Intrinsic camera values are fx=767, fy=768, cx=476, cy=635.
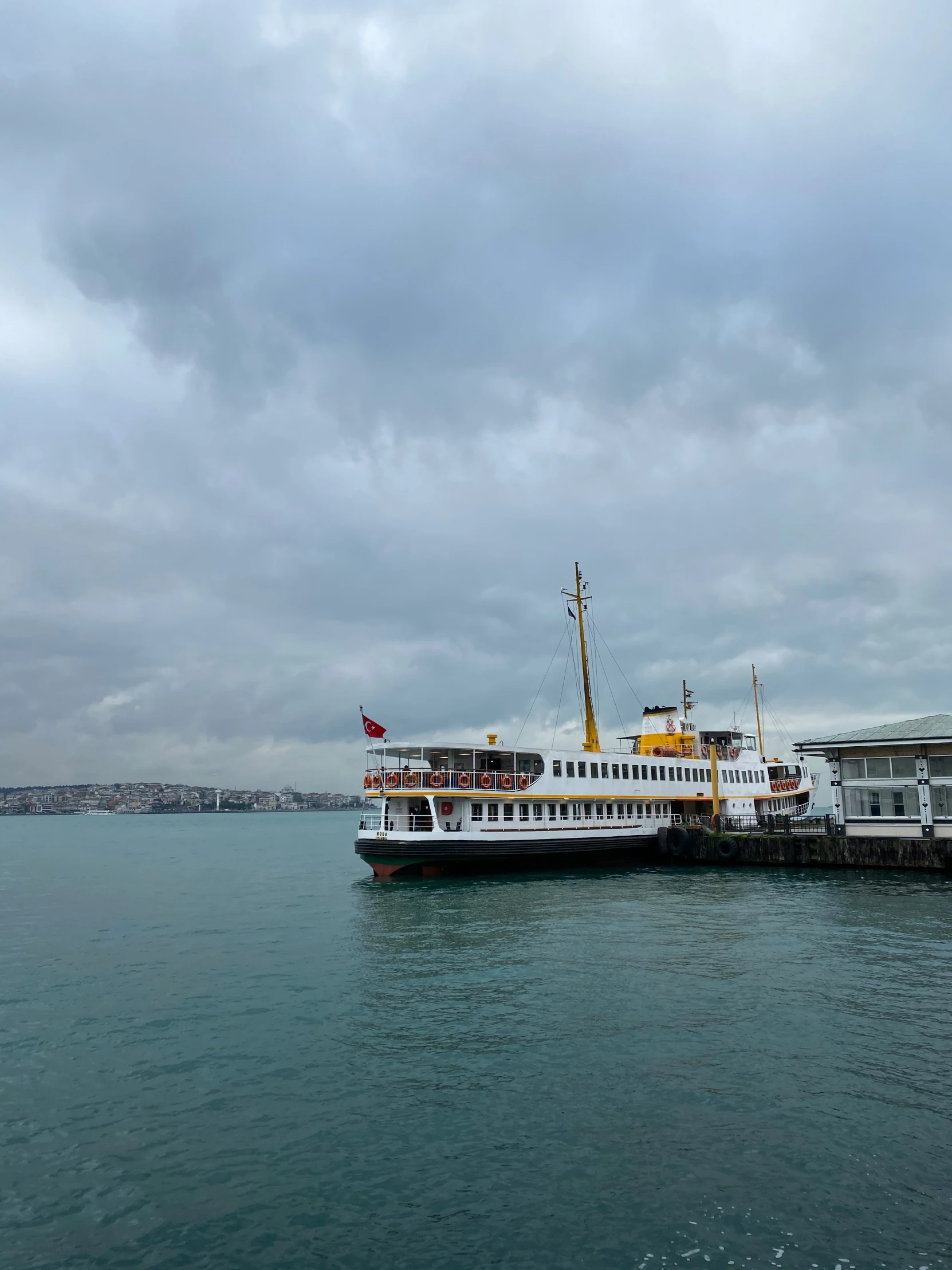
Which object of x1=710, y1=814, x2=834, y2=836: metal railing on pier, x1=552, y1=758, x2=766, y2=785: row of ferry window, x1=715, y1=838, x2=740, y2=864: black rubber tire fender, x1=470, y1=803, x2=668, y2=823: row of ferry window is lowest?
x1=715, y1=838, x2=740, y2=864: black rubber tire fender

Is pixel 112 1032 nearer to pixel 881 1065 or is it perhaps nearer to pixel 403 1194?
pixel 403 1194

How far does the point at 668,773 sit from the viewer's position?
54.1m

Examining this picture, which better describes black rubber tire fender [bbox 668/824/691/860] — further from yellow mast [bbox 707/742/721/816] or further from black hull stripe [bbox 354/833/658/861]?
black hull stripe [bbox 354/833/658/861]

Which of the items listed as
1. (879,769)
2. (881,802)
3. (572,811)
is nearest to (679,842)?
(572,811)

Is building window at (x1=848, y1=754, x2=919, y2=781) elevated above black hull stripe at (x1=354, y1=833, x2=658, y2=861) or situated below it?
above

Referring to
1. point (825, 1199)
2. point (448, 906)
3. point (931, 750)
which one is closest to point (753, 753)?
point (931, 750)

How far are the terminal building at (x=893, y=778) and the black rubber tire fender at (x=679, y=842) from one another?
29.2 ft

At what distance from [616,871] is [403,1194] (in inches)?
1445

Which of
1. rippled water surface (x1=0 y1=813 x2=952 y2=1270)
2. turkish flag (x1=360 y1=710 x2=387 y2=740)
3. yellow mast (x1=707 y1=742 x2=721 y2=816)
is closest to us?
rippled water surface (x1=0 y1=813 x2=952 y2=1270)

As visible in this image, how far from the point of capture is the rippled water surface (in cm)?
891

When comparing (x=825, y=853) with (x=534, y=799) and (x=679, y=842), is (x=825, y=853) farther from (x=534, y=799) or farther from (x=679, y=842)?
(x=534, y=799)

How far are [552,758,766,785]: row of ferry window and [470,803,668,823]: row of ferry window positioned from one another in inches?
71.1

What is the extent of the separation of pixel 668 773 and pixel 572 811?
35.9 feet

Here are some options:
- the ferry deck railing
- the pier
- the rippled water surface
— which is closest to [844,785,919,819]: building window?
the pier
